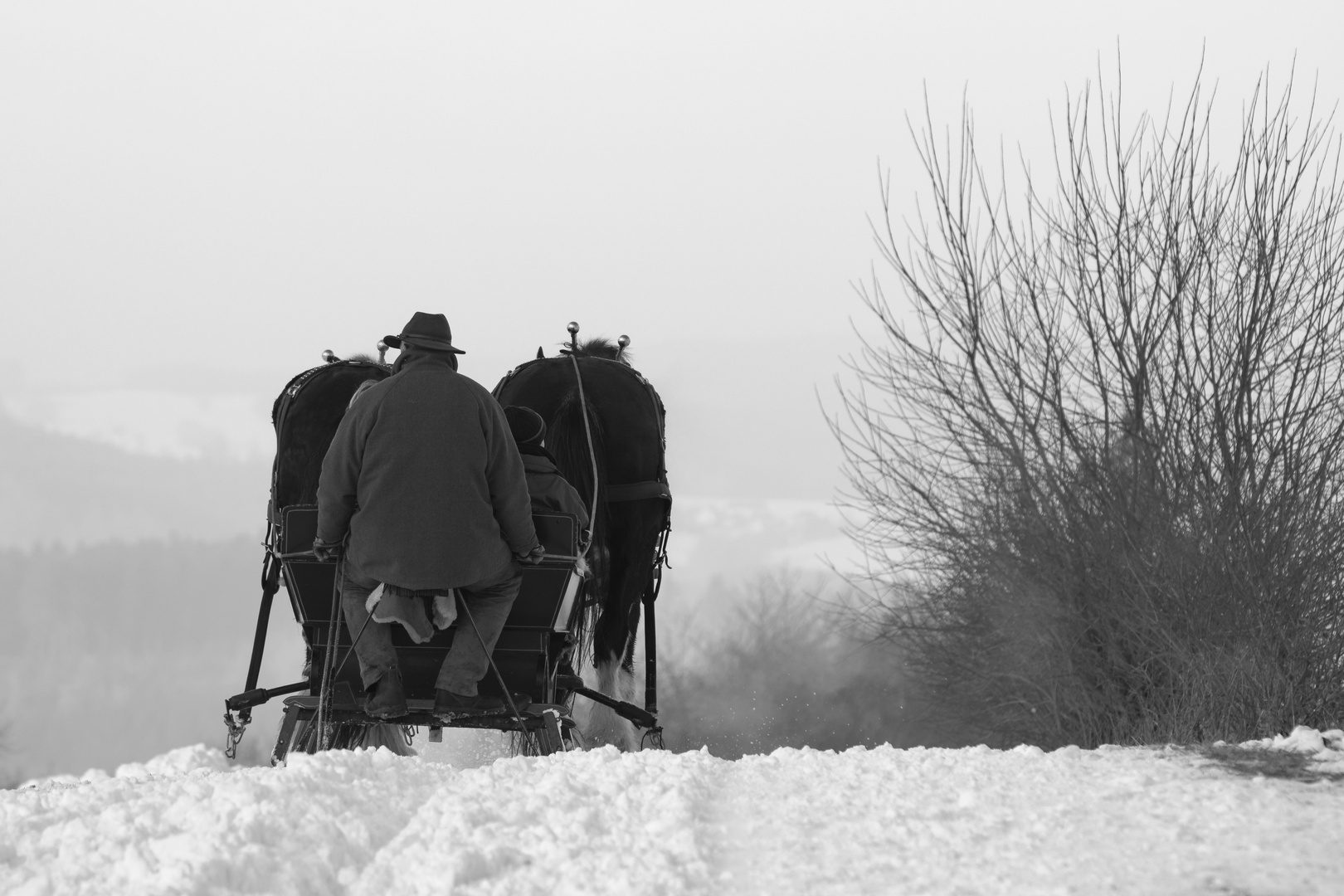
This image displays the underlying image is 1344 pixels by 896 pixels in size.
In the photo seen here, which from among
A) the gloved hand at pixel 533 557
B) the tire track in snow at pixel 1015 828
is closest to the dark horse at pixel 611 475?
the gloved hand at pixel 533 557

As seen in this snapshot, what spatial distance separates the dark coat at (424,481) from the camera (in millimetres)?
5445

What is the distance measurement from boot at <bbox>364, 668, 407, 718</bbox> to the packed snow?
3.98 ft

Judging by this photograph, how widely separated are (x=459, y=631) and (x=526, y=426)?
3.56 ft

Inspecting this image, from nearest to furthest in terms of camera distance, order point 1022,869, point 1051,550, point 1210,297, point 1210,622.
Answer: point 1022,869 → point 1210,622 → point 1210,297 → point 1051,550

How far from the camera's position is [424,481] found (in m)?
5.44

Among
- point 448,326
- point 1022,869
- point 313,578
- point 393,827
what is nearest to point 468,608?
point 313,578

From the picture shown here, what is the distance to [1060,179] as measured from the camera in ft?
26.3

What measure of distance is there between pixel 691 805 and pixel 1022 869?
3.12 feet

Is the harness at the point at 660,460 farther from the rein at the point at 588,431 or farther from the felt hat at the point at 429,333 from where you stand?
the felt hat at the point at 429,333

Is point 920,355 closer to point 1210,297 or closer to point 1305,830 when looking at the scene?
point 1210,297

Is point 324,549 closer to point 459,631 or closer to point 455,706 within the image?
point 459,631

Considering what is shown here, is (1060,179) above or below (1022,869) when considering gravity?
above

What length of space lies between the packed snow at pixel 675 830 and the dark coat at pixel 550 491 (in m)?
1.76

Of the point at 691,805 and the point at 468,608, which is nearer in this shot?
the point at 691,805
